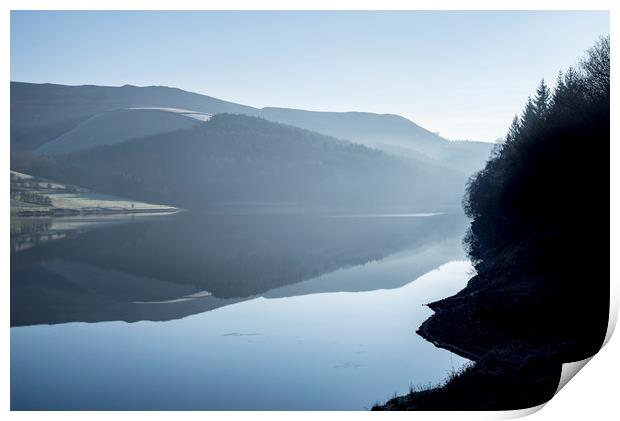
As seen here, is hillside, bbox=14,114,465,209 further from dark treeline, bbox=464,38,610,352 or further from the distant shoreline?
dark treeline, bbox=464,38,610,352

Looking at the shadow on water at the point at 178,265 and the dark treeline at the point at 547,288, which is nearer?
the dark treeline at the point at 547,288

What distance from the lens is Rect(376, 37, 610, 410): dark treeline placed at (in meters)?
9.34

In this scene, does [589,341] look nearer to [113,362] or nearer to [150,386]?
[150,386]

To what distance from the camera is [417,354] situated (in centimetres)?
1307

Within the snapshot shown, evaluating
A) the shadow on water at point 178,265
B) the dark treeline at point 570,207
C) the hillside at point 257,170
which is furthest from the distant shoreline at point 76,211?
the dark treeline at point 570,207

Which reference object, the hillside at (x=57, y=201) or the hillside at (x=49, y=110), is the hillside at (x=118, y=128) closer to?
the hillside at (x=49, y=110)

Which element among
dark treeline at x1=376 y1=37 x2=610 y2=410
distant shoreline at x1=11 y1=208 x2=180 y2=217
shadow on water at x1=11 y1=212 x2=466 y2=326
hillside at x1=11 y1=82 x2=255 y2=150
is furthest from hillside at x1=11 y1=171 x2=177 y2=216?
hillside at x1=11 y1=82 x2=255 y2=150

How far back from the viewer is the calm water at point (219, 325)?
35.4 feet

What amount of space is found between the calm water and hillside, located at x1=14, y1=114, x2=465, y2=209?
67943 mm

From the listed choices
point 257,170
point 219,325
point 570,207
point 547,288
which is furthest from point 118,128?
point 547,288

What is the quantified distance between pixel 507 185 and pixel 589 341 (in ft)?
64.0

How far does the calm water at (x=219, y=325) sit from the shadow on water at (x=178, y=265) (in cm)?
A: 10

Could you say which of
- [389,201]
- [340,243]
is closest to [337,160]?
[389,201]

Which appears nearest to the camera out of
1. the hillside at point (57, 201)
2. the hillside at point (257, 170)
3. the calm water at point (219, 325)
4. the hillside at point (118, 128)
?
the calm water at point (219, 325)
